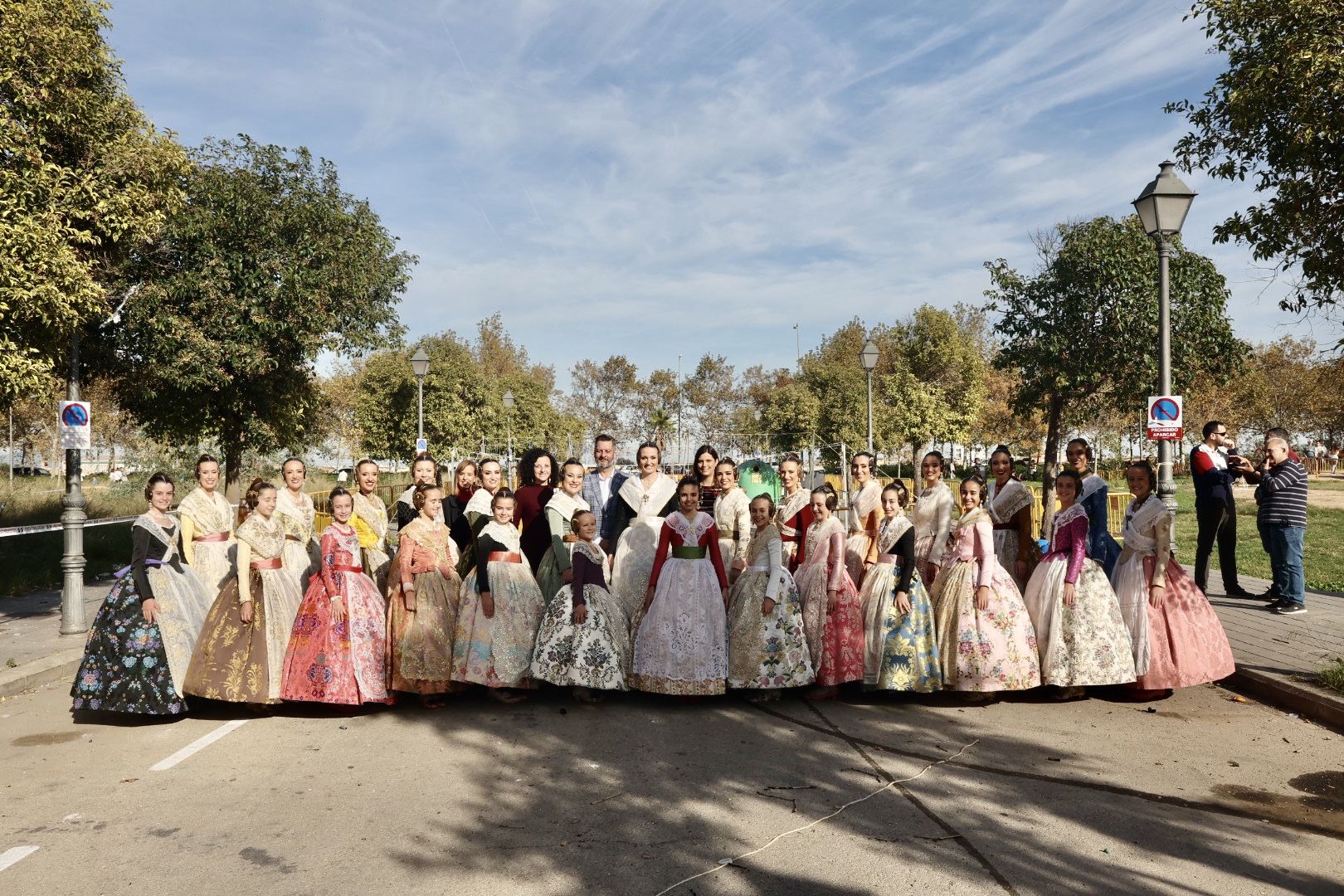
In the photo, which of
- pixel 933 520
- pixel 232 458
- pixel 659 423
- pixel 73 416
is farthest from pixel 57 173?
pixel 659 423

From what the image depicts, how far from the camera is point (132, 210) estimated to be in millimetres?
10523

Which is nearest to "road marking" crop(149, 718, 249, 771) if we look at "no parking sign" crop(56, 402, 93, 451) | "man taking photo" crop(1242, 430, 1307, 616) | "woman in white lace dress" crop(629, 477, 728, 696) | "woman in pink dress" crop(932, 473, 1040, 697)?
"woman in white lace dress" crop(629, 477, 728, 696)

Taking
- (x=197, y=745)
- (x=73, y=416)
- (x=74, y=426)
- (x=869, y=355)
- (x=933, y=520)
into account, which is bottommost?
(x=197, y=745)

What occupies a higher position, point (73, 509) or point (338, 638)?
point (73, 509)

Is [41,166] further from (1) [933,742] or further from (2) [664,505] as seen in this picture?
(1) [933,742]

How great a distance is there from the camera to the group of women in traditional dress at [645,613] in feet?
21.8

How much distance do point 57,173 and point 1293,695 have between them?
12438mm

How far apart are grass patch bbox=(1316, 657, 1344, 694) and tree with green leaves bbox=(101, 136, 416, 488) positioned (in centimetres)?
1462

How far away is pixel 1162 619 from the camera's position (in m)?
6.93

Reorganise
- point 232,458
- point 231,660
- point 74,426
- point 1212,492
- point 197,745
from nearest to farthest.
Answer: point 197,745 < point 231,660 < point 74,426 < point 1212,492 < point 232,458

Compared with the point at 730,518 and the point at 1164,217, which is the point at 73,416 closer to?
the point at 730,518

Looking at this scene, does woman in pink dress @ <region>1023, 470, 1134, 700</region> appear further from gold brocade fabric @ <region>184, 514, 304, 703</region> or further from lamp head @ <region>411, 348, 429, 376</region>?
lamp head @ <region>411, 348, 429, 376</region>

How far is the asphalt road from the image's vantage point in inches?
154

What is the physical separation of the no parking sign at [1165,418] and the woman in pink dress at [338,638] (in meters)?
7.44
